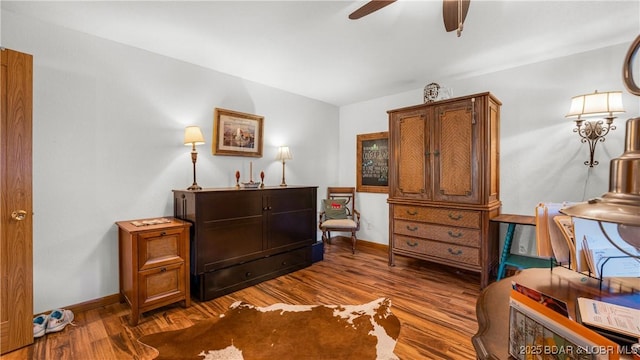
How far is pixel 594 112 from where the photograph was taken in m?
2.54

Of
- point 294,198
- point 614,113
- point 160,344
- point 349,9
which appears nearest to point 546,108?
point 614,113

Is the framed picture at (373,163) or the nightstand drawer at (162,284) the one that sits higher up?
the framed picture at (373,163)

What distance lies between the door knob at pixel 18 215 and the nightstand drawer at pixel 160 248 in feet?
2.41

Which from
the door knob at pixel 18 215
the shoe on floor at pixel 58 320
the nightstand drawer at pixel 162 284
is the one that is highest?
the door knob at pixel 18 215

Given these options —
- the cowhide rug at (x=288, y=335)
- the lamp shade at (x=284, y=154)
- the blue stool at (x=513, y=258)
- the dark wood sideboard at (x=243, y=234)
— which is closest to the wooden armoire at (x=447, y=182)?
the blue stool at (x=513, y=258)

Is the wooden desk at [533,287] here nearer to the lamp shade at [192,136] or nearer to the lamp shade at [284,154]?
the lamp shade at [192,136]

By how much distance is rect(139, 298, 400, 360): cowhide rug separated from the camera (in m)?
1.92

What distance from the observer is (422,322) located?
2.30m

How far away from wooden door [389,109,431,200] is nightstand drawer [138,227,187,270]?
2593 mm

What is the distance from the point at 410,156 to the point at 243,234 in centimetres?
226

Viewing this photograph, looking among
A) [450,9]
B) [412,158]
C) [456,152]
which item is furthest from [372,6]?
[412,158]

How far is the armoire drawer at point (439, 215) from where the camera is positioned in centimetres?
301

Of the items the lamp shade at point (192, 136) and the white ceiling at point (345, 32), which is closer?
the white ceiling at point (345, 32)

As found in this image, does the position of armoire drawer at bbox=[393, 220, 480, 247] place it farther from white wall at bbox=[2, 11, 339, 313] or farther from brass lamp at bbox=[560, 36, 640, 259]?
brass lamp at bbox=[560, 36, 640, 259]
